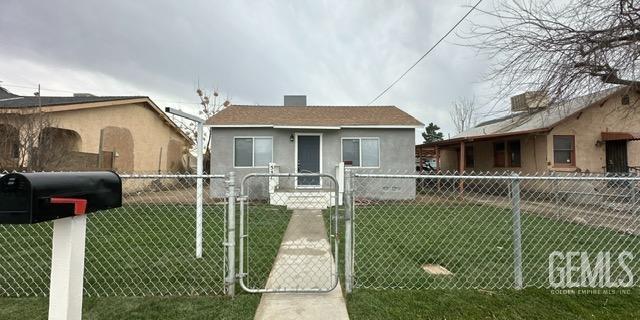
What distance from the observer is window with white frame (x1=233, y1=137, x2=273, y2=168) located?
42.2 ft

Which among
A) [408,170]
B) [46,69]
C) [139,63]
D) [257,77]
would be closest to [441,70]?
[408,170]

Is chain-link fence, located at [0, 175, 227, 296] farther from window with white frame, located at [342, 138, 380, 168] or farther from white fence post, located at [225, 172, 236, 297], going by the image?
window with white frame, located at [342, 138, 380, 168]

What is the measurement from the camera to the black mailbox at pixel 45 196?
148 cm

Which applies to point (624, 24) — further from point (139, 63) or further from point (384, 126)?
point (139, 63)

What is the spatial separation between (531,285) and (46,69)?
21014 mm

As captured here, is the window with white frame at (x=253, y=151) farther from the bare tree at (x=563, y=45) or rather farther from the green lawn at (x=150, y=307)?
the green lawn at (x=150, y=307)

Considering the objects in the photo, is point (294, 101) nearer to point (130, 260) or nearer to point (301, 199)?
point (301, 199)

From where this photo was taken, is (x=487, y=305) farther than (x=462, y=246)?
No

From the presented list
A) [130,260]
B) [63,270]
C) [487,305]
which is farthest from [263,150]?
[63,270]

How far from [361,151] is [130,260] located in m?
9.82

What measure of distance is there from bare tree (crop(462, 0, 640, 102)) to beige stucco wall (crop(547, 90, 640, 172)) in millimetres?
7783

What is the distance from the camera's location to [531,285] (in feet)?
12.2

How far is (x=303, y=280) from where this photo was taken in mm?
3852

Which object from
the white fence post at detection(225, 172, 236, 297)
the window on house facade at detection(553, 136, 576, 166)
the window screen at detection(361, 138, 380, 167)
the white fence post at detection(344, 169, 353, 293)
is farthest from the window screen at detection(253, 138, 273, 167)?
the window on house facade at detection(553, 136, 576, 166)
